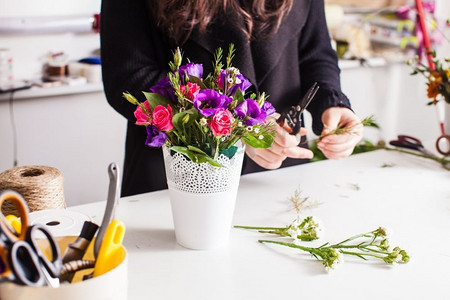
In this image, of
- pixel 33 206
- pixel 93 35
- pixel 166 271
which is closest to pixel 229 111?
pixel 166 271

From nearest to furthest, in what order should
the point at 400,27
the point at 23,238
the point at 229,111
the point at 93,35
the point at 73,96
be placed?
the point at 23,238 → the point at 229,111 → the point at 73,96 → the point at 93,35 → the point at 400,27

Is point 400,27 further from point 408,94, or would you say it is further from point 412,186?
point 412,186

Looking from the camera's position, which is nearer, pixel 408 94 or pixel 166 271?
pixel 166 271

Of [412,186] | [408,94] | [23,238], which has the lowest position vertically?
[408,94]

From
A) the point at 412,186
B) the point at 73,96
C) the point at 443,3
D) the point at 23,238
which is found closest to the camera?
the point at 23,238

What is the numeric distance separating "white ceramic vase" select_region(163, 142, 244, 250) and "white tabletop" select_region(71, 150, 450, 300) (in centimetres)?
2

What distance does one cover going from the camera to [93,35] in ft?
7.30

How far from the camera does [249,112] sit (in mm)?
770

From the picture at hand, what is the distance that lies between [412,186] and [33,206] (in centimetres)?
74

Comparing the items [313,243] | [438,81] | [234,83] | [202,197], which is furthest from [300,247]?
[438,81]

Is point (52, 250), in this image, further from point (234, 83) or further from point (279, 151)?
point (279, 151)

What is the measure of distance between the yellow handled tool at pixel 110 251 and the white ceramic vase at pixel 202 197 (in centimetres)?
21

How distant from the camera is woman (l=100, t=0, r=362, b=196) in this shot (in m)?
1.16

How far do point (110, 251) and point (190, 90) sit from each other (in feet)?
0.83
